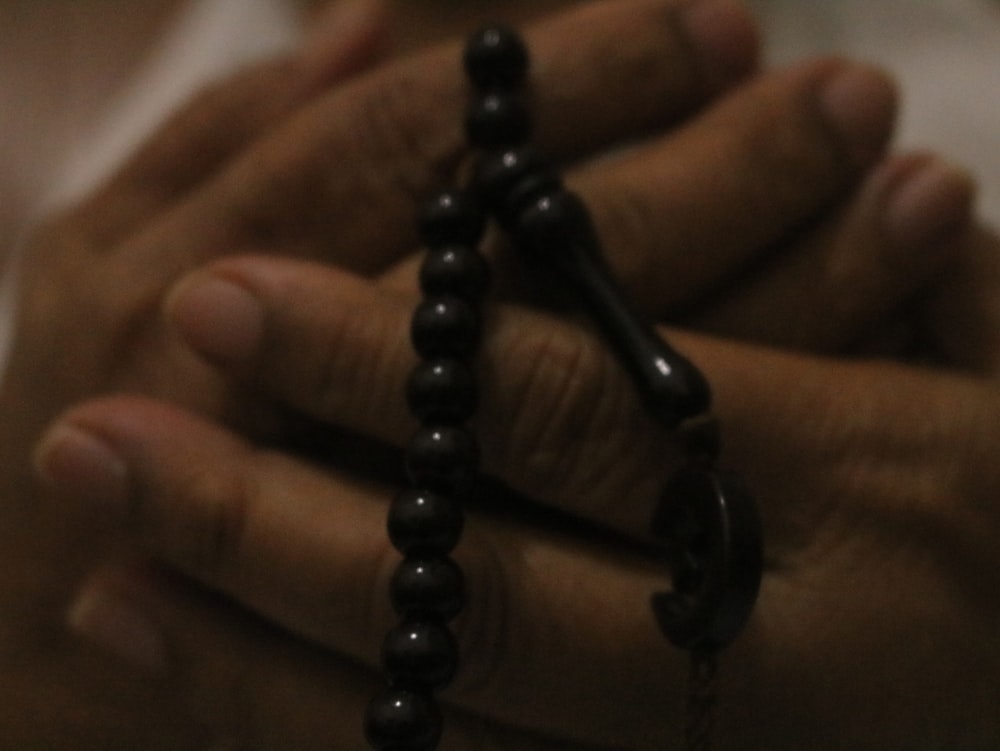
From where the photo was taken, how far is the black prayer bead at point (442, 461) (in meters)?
0.43

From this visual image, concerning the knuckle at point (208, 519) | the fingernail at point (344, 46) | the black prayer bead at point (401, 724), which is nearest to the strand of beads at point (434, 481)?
the black prayer bead at point (401, 724)

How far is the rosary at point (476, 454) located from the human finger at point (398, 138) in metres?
0.08

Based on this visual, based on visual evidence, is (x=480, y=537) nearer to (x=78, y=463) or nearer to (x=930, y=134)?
(x=78, y=463)

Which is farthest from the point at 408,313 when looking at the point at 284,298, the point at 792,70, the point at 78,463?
the point at 792,70

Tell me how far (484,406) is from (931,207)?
27cm

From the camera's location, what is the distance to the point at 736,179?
585mm

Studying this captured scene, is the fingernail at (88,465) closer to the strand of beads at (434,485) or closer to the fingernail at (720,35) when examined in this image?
the strand of beads at (434,485)

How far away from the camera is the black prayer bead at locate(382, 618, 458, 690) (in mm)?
396

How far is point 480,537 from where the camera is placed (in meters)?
0.48

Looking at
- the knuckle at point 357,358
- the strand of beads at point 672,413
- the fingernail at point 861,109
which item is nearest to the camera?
the strand of beads at point 672,413

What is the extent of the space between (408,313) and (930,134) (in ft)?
1.53

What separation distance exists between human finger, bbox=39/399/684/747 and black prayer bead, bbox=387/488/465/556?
Answer: 0.05m

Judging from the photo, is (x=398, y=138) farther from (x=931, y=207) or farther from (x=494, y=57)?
(x=931, y=207)

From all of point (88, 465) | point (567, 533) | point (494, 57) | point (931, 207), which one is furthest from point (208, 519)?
point (931, 207)
